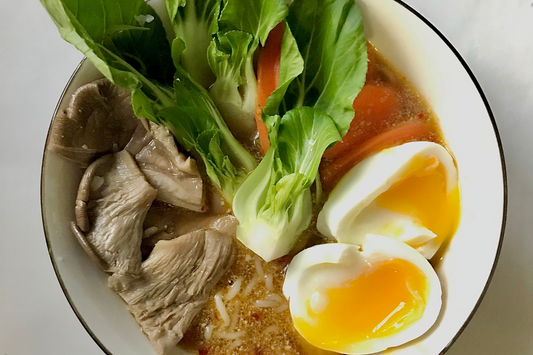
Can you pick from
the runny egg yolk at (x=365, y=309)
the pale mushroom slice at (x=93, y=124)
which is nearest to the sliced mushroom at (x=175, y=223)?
the pale mushroom slice at (x=93, y=124)

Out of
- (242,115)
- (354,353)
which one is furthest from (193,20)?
(354,353)

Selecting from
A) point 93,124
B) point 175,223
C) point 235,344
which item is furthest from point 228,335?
point 93,124

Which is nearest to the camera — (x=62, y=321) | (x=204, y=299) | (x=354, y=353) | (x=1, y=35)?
(x=354, y=353)

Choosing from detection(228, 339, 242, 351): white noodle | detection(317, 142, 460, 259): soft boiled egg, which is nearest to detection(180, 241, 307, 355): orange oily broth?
detection(228, 339, 242, 351): white noodle

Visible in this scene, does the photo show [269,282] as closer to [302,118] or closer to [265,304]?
[265,304]

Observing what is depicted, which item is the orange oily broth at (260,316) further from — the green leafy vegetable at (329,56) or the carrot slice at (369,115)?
the green leafy vegetable at (329,56)

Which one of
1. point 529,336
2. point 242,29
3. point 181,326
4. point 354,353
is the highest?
point 242,29

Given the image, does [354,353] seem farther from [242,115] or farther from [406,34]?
[406,34]
